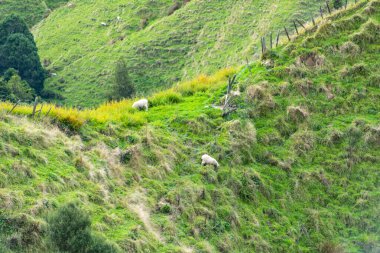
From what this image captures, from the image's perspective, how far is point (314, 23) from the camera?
26016mm

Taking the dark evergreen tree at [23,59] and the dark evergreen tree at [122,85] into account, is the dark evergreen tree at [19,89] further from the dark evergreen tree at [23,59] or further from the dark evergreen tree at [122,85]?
the dark evergreen tree at [122,85]

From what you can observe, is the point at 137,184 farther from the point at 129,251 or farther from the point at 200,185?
the point at 129,251

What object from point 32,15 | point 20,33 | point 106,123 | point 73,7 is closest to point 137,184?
point 106,123

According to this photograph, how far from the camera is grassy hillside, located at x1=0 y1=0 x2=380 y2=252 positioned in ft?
44.4

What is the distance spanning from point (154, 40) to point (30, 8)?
3002 cm

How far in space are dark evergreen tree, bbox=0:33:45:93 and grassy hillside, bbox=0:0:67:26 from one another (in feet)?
47.0

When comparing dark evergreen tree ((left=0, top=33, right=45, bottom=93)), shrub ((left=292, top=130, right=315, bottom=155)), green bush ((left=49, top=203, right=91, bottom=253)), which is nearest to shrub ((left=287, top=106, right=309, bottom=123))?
shrub ((left=292, top=130, right=315, bottom=155))

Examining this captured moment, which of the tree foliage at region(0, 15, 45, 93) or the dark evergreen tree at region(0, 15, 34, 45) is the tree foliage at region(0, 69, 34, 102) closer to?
the tree foliage at region(0, 15, 45, 93)

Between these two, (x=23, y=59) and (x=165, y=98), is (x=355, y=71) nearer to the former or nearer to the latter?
(x=165, y=98)

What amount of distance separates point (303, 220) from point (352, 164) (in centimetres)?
363

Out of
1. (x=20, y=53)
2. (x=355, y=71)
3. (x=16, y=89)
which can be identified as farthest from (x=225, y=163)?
(x=20, y=53)

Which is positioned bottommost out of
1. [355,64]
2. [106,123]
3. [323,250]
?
[323,250]

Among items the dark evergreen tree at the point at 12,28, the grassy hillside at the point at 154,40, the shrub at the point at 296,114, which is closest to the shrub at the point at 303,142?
the shrub at the point at 296,114

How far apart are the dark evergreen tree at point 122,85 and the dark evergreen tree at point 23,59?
11834 millimetres
